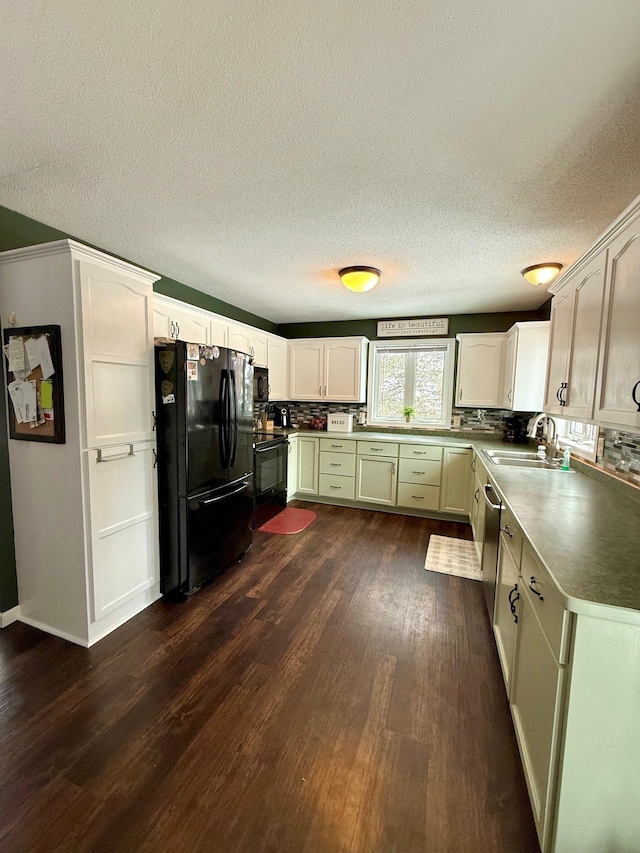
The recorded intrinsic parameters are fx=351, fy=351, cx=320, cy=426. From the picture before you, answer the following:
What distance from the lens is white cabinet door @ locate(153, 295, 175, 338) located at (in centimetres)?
265

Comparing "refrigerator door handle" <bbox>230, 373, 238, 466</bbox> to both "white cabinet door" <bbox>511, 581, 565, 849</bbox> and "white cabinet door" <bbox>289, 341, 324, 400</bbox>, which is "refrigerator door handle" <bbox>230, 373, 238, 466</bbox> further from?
"white cabinet door" <bbox>289, 341, 324, 400</bbox>

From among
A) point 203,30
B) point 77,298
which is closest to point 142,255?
point 77,298

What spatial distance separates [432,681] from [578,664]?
3.43ft

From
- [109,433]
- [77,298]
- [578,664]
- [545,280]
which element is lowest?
[578,664]

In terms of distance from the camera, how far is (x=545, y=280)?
272 cm

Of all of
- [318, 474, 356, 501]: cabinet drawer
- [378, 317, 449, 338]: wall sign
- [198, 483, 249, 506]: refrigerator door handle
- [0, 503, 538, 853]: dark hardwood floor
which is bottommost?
[0, 503, 538, 853]: dark hardwood floor

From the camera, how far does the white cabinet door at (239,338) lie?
3.55m

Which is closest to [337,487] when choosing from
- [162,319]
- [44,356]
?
[162,319]

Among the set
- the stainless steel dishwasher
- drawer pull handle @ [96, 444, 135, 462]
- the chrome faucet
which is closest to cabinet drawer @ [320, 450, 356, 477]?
the chrome faucet

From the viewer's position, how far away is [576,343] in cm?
194

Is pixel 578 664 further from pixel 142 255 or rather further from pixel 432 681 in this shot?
pixel 142 255

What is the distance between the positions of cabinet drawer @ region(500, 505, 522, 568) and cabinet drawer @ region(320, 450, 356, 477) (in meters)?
2.42

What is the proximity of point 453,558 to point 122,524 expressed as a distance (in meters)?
2.57

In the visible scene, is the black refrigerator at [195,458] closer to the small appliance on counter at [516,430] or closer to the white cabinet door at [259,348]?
the white cabinet door at [259,348]
